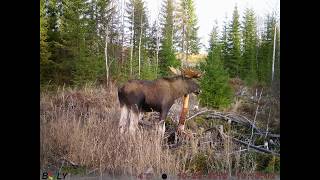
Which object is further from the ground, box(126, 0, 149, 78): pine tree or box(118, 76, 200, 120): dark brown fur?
box(126, 0, 149, 78): pine tree

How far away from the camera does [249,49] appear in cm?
550

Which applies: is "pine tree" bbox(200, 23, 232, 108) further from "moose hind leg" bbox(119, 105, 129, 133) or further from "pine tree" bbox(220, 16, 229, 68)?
"moose hind leg" bbox(119, 105, 129, 133)

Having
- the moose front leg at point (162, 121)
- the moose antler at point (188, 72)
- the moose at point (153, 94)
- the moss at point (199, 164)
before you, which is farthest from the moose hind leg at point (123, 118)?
the moss at point (199, 164)

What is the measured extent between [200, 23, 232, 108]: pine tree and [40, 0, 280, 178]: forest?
0.01 m

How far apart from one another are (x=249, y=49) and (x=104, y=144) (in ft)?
6.12

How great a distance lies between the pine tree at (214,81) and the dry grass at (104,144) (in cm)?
36

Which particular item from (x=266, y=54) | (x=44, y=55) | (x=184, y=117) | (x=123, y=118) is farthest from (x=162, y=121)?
(x=44, y=55)

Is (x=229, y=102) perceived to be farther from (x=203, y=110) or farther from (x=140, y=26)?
(x=140, y=26)

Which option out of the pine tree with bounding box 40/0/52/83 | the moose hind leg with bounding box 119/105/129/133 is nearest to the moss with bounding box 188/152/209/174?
the moose hind leg with bounding box 119/105/129/133

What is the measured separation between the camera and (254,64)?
214 inches

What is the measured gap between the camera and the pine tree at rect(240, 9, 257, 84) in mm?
5422

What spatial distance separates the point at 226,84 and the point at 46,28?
→ 6.69 feet

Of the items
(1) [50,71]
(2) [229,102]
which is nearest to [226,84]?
(2) [229,102]

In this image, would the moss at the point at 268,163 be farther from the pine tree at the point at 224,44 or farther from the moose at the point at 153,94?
the pine tree at the point at 224,44
